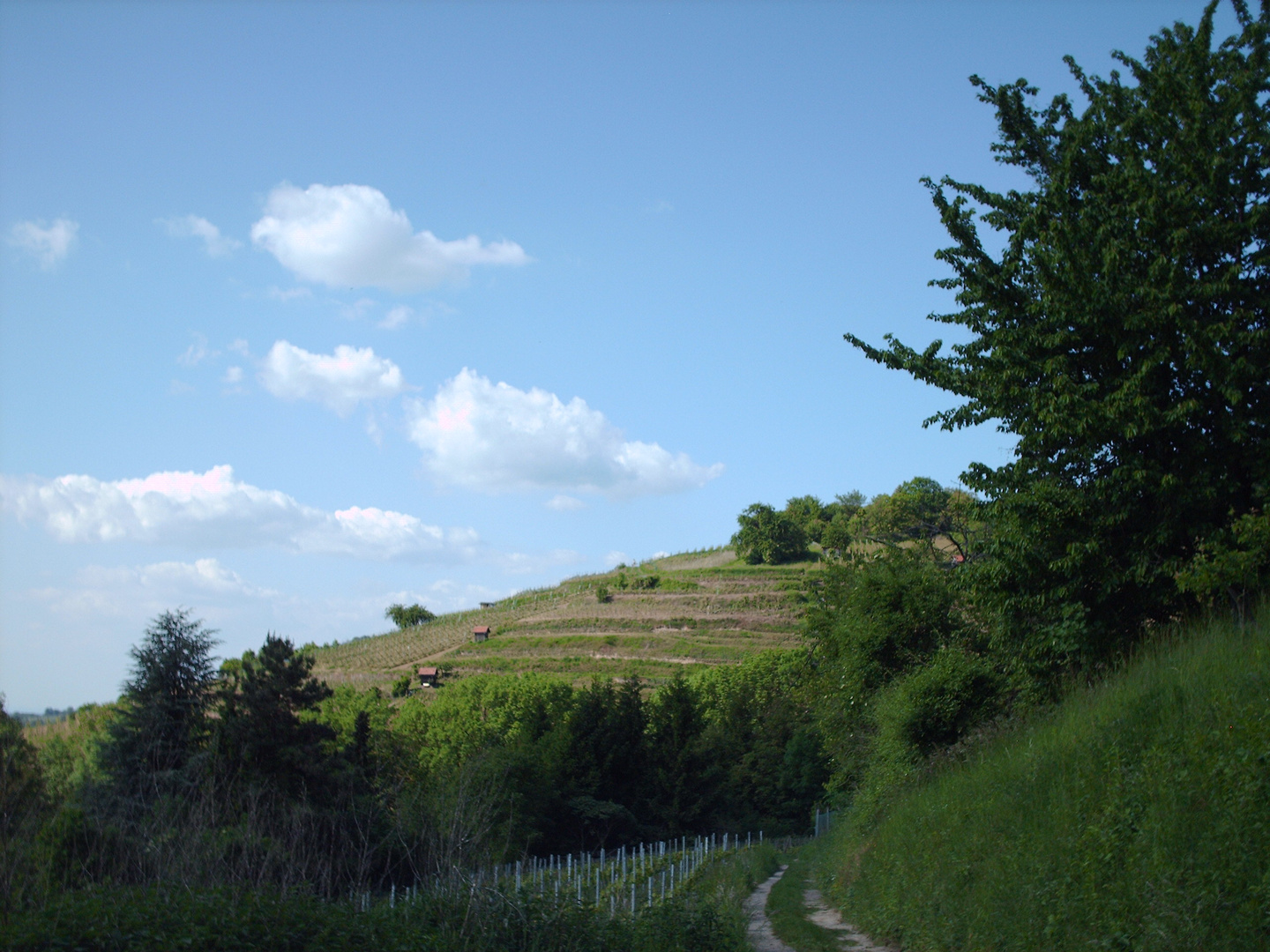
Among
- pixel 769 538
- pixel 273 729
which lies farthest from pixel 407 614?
pixel 273 729

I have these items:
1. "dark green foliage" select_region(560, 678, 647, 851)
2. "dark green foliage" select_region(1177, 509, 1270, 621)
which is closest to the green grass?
"dark green foliage" select_region(1177, 509, 1270, 621)

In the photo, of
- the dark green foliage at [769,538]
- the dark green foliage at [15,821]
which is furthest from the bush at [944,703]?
the dark green foliage at [769,538]

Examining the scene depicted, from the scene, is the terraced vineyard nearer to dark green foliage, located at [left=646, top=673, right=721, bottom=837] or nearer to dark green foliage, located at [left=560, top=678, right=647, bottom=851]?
dark green foliage, located at [left=646, top=673, right=721, bottom=837]

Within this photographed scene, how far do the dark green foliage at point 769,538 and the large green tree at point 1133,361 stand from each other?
111m

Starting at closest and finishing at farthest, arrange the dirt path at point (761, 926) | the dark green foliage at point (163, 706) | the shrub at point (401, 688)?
the dirt path at point (761, 926) < the dark green foliage at point (163, 706) < the shrub at point (401, 688)

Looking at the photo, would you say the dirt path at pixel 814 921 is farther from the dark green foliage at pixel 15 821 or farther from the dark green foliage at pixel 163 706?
the dark green foliage at pixel 163 706

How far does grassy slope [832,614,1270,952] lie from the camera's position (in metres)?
7.00

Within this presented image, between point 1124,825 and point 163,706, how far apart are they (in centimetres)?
3763

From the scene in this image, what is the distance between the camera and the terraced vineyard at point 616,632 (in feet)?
302

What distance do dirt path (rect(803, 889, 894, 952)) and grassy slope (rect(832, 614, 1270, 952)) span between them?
0.54 meters

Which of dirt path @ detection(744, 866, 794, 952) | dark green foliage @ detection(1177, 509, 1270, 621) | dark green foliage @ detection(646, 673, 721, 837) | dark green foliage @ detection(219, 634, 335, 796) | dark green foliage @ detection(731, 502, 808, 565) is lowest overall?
dark green foliage @ detection(646, 673, 721, 837)

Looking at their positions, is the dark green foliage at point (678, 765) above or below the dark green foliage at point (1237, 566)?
below

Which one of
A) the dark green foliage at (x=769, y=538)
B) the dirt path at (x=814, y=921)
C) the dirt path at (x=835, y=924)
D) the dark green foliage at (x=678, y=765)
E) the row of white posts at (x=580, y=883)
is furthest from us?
the dark green foliage at (x=769, y=538)

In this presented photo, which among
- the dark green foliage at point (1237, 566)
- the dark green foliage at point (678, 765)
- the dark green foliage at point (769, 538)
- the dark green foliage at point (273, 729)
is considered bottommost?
the dark green foliage at point (678, 765)
